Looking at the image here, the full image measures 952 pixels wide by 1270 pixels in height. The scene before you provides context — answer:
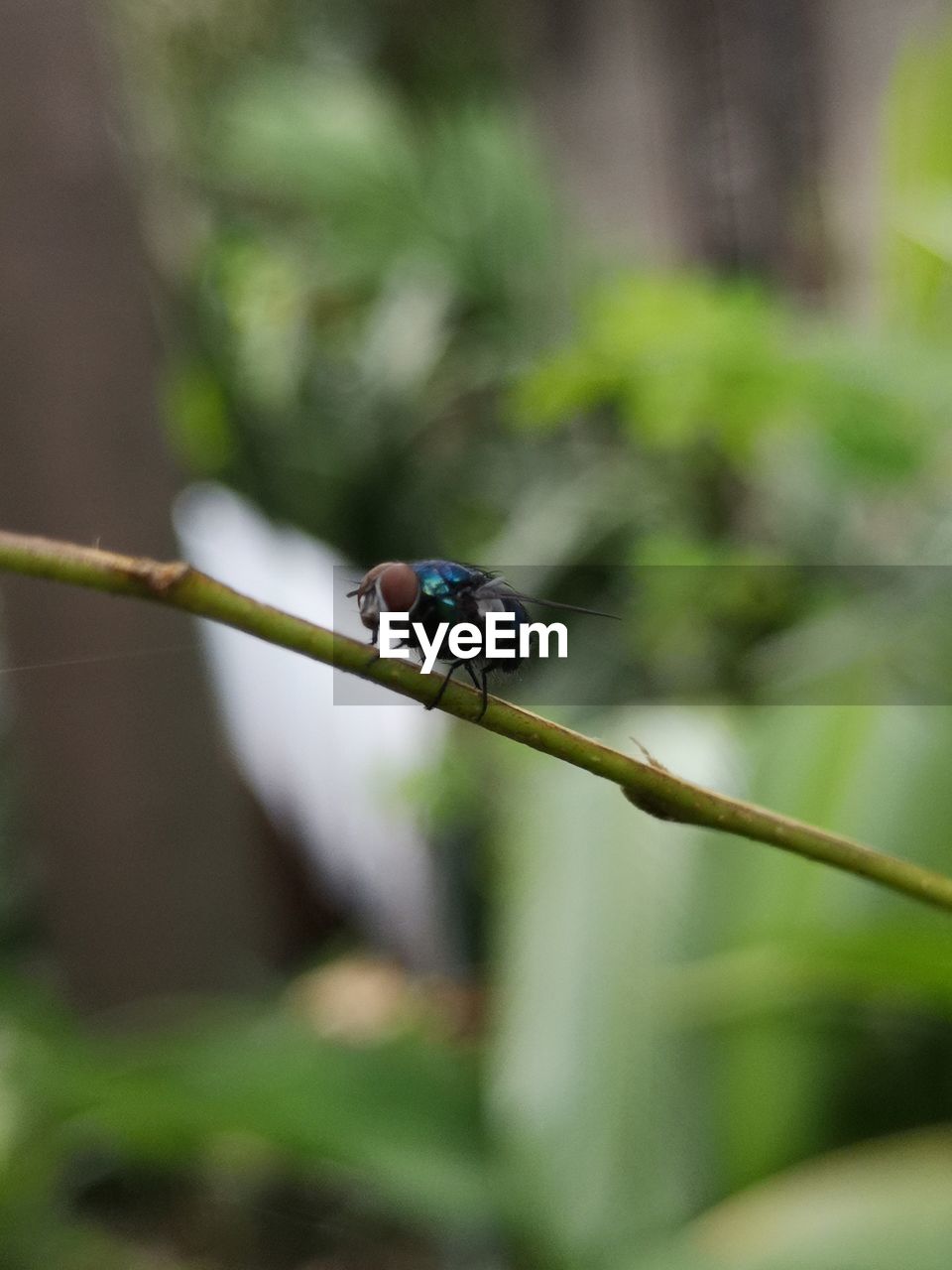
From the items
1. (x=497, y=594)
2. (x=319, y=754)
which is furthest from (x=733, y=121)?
(x=497, y=594)

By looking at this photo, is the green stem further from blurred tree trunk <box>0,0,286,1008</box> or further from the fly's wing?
blurred tree trunk <box>0,0,286,1008</box>

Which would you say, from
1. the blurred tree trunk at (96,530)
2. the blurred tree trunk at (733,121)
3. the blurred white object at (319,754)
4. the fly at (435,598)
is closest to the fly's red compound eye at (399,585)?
the fly at (435,598)

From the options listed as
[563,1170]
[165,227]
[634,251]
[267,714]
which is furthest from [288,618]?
[165,227]

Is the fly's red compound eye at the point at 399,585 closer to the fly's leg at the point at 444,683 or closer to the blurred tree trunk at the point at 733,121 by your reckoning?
the fly's leg at the point at 444,683

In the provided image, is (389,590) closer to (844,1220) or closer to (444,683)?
(444,683)

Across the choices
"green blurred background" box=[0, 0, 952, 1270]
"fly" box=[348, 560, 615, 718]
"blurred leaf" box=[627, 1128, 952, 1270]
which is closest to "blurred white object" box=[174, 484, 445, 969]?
"green blurred background" box=[0, 0, 952, 1270]

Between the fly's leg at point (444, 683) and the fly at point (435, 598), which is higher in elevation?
the fly at point (435, 598)

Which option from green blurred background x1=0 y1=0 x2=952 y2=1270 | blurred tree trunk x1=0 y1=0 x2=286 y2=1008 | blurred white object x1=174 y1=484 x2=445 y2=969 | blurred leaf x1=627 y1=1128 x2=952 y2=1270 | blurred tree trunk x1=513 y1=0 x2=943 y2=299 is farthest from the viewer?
blurred tree trunk x1=513 y1=0 x2=943 y2=299
